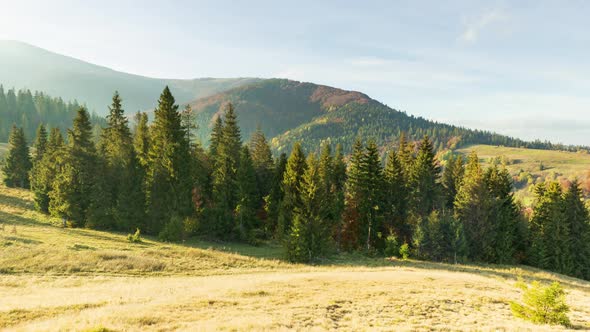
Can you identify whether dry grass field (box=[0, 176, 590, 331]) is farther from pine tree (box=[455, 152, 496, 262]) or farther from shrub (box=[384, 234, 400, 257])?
pine tree (box=[455, 152, 496, 262])

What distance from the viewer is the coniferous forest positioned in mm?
43125

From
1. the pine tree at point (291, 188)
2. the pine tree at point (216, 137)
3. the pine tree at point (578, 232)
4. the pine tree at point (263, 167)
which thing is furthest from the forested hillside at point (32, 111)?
the pine tree at point (578, 232)

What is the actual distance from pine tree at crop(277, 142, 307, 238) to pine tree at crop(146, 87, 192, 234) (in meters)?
13.7

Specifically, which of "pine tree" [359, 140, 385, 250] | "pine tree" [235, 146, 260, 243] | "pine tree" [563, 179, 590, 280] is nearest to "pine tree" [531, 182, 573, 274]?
"pine tree" [563, 179, 590, 280]

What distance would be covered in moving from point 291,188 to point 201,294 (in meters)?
26.1

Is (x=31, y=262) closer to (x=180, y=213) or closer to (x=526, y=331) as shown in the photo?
(x=180, y=213)

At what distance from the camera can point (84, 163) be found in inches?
1736

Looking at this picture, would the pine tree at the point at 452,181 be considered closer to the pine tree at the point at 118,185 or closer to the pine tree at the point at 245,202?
the pine tree at the point at 245,202

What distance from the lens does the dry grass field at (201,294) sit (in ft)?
47.2

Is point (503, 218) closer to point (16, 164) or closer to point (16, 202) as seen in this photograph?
point (16, 202)

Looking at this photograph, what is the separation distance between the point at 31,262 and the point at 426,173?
50.7 m

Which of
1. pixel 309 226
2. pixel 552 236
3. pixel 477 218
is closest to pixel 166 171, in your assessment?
pixel 309 226

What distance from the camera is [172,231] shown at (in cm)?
4044

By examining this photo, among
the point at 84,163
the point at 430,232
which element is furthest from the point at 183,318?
the point at 430,232
